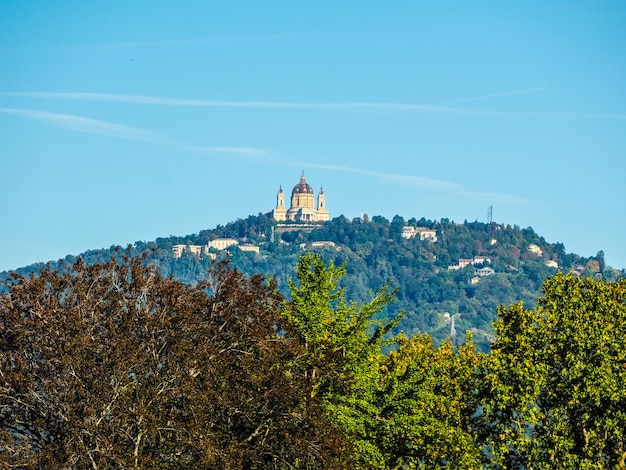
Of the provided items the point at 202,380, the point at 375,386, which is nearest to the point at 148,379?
the point at 202,380

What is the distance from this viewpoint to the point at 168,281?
28.5 meters

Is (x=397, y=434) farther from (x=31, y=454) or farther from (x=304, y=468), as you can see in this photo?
(x=31, y=454)

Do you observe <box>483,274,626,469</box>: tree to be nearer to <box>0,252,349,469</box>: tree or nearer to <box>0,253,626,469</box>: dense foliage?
<box>0,253,626,469</box>: dense foliage

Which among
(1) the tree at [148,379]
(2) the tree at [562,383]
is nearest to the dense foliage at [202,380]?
(1) the tree at [148,379]

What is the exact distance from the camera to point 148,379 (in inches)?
1029

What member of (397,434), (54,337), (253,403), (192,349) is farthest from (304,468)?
(397,434)

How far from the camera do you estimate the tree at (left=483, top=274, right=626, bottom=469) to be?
37.1 metres

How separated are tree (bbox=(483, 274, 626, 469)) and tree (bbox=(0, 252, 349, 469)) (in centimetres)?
1090

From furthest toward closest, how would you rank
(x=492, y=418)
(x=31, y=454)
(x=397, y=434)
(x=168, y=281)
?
(x=492, y=418), (x=397, y=434), (x=168, y=281), (x=31, y=454)

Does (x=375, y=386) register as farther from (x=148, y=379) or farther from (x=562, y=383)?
(x=148, y=379)

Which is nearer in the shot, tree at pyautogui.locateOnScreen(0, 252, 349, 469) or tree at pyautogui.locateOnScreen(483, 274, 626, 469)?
tree at pyautogui.locateOnScreen(0, 252, 349, 469)

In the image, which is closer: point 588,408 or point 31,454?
point 31,454

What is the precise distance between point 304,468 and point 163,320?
165 inches

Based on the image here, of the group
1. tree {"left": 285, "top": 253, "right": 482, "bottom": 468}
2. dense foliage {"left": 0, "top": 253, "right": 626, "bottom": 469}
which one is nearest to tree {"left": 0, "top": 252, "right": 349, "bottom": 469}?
dense foliage {"left": 0, "top": 253, "right": 626, "bottom": 469}
